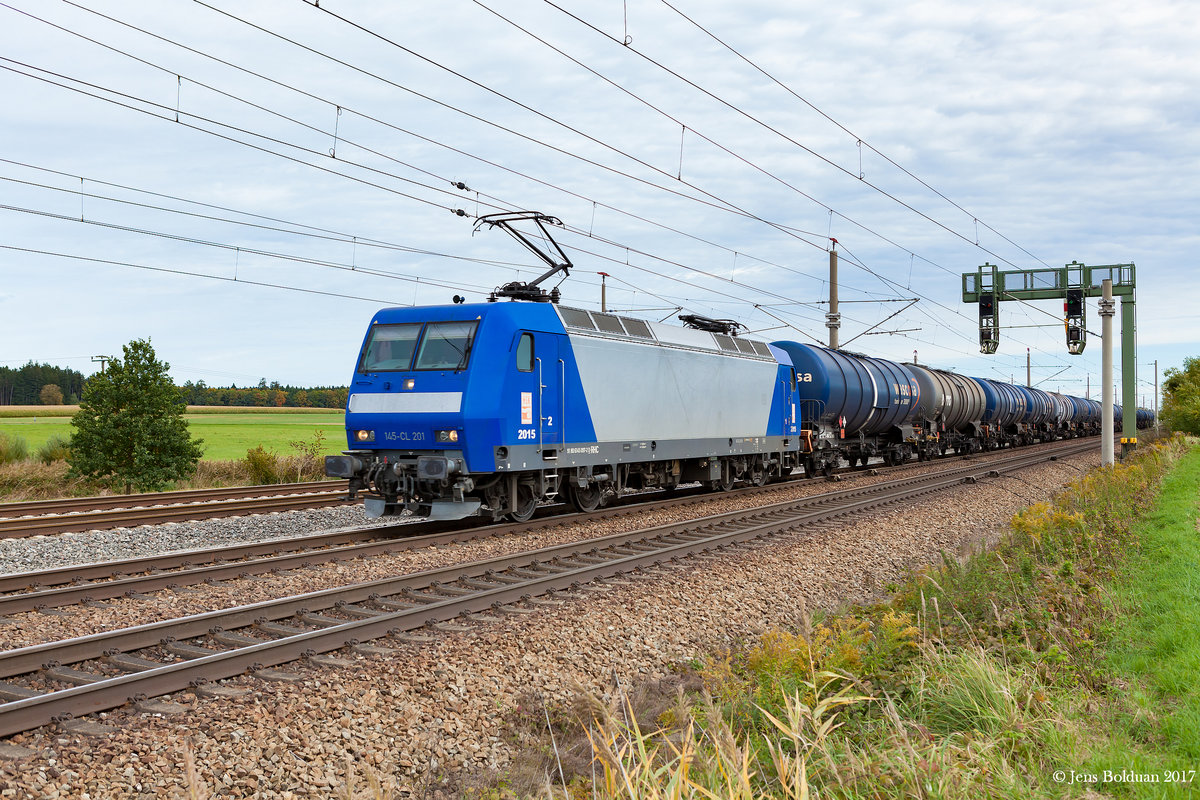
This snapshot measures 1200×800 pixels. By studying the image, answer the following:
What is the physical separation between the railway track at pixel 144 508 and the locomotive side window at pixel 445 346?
2.72m

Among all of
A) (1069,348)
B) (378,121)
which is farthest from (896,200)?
(378,121)

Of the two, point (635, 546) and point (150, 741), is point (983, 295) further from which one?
point (150, 741)

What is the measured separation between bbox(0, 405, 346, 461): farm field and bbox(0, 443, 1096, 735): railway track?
21731 millimetres

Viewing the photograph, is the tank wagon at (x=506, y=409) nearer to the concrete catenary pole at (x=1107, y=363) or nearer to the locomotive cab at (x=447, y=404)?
the locomotive cab at (x=447, y=404)

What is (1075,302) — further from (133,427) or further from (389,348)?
(133,427)

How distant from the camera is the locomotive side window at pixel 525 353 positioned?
12734 mm

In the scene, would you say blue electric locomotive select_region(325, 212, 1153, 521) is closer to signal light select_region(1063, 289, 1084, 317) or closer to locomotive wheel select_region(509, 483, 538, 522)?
locomotive wheel select_region(509, 483, 538, 522)

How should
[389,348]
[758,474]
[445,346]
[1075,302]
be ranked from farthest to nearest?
[1075,302], [758,474], [389,348], [445,346]

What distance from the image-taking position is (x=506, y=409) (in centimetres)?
1240

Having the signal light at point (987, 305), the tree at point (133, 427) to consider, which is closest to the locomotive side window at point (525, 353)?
the tree at point (133, 427)

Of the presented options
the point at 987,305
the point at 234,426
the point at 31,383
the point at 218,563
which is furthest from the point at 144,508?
the point at 31,383

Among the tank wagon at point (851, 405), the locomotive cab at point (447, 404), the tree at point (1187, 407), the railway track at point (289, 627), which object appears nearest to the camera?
the railway track at point (289, 627)

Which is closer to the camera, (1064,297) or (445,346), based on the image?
(445,346)

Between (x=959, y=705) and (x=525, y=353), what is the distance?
29.4ft
